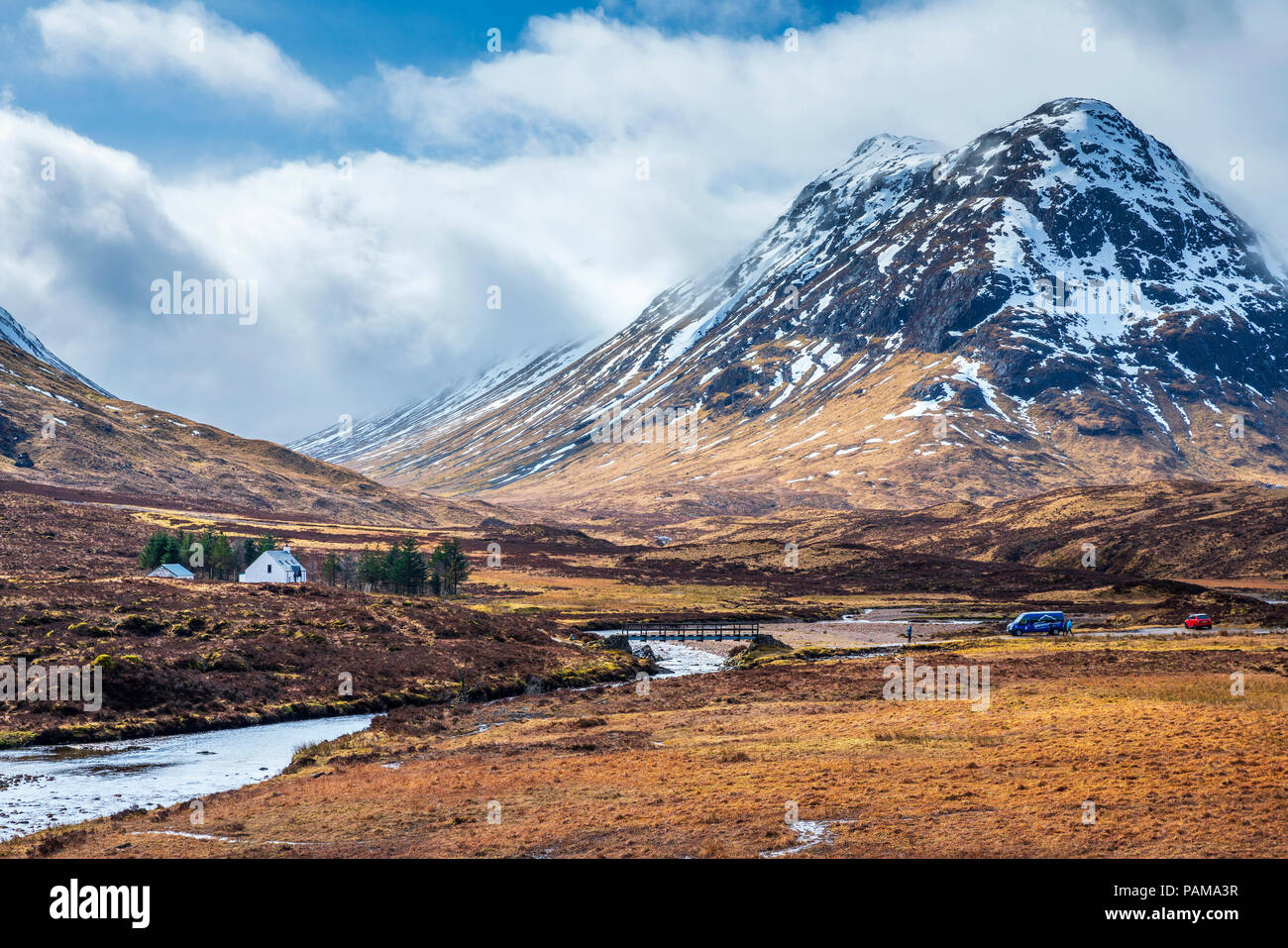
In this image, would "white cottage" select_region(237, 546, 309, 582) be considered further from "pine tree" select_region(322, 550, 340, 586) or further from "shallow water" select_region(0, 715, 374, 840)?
"shallow water" select_region(0, 715, 374, 840)

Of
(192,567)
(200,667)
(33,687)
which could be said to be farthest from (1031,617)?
(192,567)

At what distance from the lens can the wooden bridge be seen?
310 ft

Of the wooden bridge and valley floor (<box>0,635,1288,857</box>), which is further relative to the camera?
the wooden bridge

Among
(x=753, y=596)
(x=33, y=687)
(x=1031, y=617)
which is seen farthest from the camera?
(x=753, y=596)

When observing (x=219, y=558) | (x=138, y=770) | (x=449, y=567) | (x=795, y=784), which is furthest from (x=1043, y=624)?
(x=219, y=558)

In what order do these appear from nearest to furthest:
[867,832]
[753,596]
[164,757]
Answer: [867,832] < [164,757] < [753,596]

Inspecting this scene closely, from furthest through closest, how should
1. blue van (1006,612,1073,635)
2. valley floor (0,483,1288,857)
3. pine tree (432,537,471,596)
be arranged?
pine tree (432,537,471,596) < blue van (1006,612,1073,635) < valley floor (0,483,1288,857)

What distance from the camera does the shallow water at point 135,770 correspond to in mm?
32094

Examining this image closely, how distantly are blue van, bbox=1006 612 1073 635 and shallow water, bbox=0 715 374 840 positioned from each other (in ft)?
203

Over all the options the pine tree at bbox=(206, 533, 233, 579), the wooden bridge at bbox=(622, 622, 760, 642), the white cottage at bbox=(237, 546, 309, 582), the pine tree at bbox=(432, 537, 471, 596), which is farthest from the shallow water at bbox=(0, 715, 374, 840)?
the pine tree at bbox=(206, 533, 233, 579)
